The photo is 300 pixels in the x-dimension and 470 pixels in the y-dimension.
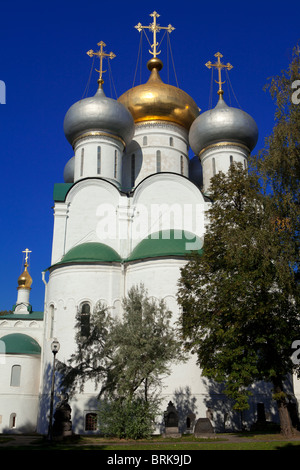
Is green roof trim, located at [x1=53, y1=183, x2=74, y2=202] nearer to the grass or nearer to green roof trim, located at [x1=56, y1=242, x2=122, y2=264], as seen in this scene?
green roof trim, located at [x1=56, y1=242, x2=122, y2=264]

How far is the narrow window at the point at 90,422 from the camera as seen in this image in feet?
50.0

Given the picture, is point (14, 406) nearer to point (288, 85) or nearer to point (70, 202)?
point (70, 202)

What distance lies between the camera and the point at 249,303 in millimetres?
11156

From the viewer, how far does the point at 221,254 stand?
1263 centimetres

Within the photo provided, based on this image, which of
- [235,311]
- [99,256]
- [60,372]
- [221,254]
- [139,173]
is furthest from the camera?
[139,173]

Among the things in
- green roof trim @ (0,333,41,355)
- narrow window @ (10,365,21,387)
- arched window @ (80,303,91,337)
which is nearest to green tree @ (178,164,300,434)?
arched window @ (80,303,91,337)

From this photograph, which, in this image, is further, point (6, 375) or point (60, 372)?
point (6, 375)

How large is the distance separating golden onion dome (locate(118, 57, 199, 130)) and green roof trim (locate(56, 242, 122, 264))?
27.0 feet

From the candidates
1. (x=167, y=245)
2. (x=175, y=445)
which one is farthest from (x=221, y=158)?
(x=175, y=445)

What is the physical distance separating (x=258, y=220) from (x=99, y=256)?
6.92m

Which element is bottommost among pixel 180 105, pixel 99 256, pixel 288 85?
pixel 99 256

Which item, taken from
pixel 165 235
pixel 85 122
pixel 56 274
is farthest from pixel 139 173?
pixel 56 274

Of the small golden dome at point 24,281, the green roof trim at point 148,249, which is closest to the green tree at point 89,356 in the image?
the green roof trim at point 148,249

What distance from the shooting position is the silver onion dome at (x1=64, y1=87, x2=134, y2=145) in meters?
20.2
